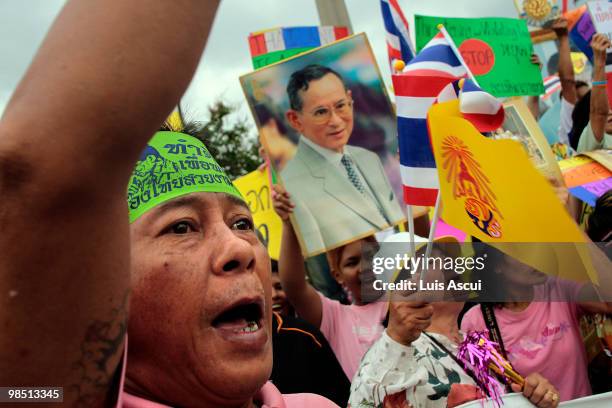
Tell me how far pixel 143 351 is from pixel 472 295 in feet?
4.69

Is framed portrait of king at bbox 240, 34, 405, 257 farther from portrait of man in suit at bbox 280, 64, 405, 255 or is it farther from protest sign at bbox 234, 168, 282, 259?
protest sign at bbox 234, 168, 282, 259

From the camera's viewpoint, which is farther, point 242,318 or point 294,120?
point 294,120

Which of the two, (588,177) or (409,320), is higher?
(588,177)

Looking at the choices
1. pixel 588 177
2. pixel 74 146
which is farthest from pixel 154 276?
pixel 588 177

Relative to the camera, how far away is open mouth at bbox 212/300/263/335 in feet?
3.71

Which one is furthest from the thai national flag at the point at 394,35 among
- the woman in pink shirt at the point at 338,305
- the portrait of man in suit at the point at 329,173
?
the woman in pink shirt at the point at 338,305

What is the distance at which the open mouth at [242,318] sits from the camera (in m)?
1.13

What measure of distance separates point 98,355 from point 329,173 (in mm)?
2835

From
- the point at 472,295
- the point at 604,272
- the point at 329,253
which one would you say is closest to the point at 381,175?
the point at 329,253

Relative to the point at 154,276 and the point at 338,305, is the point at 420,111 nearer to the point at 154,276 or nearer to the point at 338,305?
the point at 338,305

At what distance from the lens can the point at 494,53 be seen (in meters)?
4.59

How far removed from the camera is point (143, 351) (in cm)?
111

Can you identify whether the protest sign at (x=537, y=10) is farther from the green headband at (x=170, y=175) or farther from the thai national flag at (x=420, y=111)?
the green headband at (x=170, y=175)

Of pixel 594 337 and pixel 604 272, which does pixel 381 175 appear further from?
pixel 604 272
